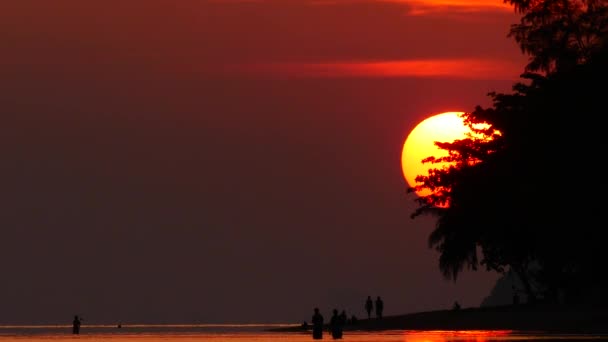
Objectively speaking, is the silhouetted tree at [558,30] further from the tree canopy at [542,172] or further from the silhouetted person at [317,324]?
the silhouetted person at [317,324]

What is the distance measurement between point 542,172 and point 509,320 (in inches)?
419

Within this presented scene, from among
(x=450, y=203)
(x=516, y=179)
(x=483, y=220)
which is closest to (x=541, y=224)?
(x=516, y=179)

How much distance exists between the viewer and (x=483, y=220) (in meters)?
97.1

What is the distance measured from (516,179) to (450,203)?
17.7 meters

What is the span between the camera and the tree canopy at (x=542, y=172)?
81.6 m

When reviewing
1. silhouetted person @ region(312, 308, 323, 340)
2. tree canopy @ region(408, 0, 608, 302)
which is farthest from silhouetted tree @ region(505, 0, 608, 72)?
silhouetted person @ region(312, 308, 323, 340)

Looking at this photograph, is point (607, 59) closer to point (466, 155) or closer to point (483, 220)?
point (483, 220)

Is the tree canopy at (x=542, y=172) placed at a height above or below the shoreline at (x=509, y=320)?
above

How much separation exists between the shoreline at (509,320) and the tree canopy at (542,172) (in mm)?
1846

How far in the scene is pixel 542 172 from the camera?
83.3 meters

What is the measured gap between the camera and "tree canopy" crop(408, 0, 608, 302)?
81.6 m

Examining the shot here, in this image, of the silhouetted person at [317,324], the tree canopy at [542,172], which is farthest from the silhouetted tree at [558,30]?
the silhouetted person at [317,324]

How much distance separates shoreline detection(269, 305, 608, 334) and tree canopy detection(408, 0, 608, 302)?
6.06ft

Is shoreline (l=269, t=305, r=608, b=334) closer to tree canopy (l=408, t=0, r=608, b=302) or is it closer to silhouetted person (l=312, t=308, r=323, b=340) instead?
tree canopy (l=408, t=0, r=608, b=302)
